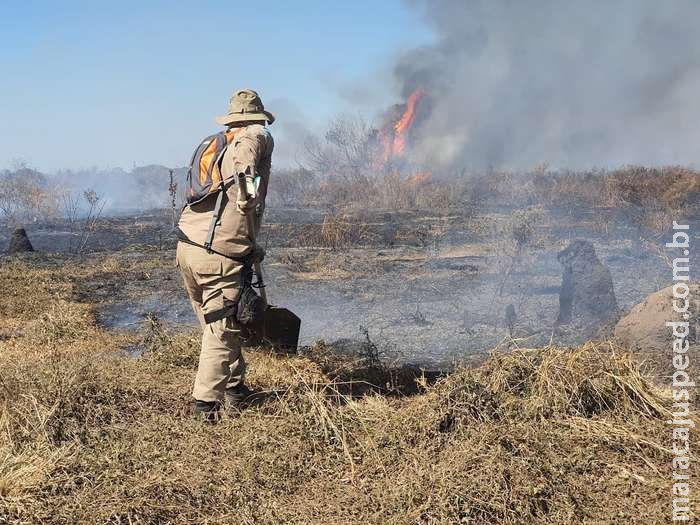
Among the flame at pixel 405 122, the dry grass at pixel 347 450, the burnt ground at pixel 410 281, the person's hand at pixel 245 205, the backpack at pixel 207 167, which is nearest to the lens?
the dry grass at pixel 347 450

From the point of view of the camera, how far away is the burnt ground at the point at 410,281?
5395mm

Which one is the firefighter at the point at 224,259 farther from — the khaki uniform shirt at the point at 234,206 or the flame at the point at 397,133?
the flame at the point at 397,133

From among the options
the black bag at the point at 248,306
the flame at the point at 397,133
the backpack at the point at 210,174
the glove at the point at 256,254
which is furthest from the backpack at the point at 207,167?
the flame at the point at 397,133

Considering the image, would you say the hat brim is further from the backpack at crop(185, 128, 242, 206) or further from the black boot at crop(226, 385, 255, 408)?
the black boot at crop(226, 385, 255, 408)

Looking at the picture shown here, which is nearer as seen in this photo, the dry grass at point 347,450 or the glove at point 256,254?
the dry grass at point 347,450

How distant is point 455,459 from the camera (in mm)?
2643

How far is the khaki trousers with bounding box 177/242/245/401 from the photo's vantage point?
10.9 feet

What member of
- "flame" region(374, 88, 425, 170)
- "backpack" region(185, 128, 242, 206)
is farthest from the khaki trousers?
"flame" region(374, 88, 425, 170)

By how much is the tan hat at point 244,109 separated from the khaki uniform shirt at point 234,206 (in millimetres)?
79

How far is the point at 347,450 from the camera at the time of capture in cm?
288

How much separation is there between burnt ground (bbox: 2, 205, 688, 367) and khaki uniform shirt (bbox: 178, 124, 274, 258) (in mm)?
1604

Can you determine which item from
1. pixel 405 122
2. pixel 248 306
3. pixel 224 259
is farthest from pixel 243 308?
pixel 405 122

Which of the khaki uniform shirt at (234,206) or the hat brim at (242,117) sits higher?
the hat brim at (242,117)

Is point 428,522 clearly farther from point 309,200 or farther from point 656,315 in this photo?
point 309,200
